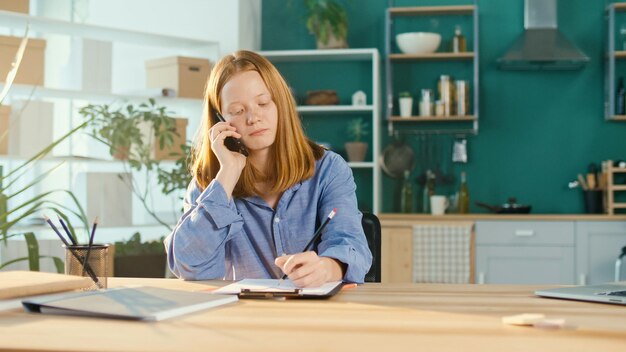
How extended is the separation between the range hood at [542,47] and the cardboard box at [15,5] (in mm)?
2721

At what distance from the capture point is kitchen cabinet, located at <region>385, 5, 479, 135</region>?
209 inches

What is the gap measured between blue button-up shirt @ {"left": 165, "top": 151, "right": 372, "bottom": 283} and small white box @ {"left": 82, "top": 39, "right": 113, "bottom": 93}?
266 cm

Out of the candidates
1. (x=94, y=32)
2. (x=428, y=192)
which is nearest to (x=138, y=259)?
(x=94, y=32)

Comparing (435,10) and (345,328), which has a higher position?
(435,10)

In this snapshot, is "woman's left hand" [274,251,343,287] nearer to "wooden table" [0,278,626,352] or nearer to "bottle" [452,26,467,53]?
"wooden table" [0,278,626,352]

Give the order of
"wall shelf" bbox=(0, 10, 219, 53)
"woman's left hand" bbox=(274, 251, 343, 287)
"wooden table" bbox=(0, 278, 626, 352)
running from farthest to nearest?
"wall shelf" bbox=(0, 10, 219, 53), "woman's left hand" bbox=(274, 251, 343, 287), "wooden table" bbox=(0, 278, 626, 352)

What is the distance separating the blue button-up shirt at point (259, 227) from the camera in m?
1.93

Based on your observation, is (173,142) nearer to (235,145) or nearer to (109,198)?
(109,198)

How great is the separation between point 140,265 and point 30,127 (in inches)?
35.6

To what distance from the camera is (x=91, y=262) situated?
164 cm

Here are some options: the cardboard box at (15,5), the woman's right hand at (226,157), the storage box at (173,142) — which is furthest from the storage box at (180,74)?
the woman's right hand at (226,157)

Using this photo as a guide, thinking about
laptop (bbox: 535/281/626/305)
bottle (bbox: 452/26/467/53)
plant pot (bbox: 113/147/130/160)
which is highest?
bottle (bbox: 452/26/467/53)

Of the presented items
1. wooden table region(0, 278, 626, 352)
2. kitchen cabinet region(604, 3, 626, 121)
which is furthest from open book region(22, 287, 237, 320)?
kitchen cabinet region(604, 3, 626, 121)

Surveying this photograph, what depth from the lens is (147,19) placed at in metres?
5.31
